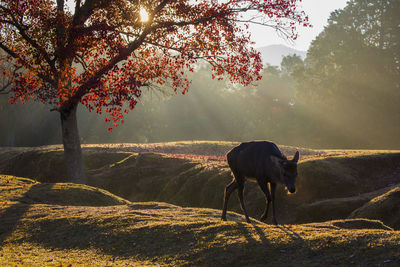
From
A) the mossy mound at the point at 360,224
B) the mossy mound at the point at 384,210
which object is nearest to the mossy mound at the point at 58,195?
the mossy mound at the point at 360,224

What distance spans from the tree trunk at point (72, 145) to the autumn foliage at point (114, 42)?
3.04ft

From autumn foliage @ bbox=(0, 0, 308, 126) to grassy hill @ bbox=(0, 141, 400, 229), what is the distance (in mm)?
6761

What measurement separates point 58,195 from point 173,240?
438 inches

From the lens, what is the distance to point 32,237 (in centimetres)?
1357

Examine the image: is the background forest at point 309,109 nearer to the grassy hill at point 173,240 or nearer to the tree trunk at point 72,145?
the tree trunk at point 72,145

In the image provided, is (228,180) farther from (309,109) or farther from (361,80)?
(309,109)

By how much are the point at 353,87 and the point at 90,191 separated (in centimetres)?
6089

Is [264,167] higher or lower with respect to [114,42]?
lower

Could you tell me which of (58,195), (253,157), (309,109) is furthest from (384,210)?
(309,109)

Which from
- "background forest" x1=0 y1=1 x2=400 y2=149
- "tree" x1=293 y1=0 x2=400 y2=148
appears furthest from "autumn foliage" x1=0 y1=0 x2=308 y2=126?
"tree" x1=293 y1=0 x2=400 y2=148

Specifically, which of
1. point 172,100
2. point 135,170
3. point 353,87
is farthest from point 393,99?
point 135,170

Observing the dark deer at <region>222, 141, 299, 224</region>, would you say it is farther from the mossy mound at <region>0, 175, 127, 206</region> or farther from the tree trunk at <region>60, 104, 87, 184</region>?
the tree trunk at <region>60, 104, 87, 184</region>

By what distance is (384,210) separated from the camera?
17344mm

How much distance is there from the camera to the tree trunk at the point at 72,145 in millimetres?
22219
